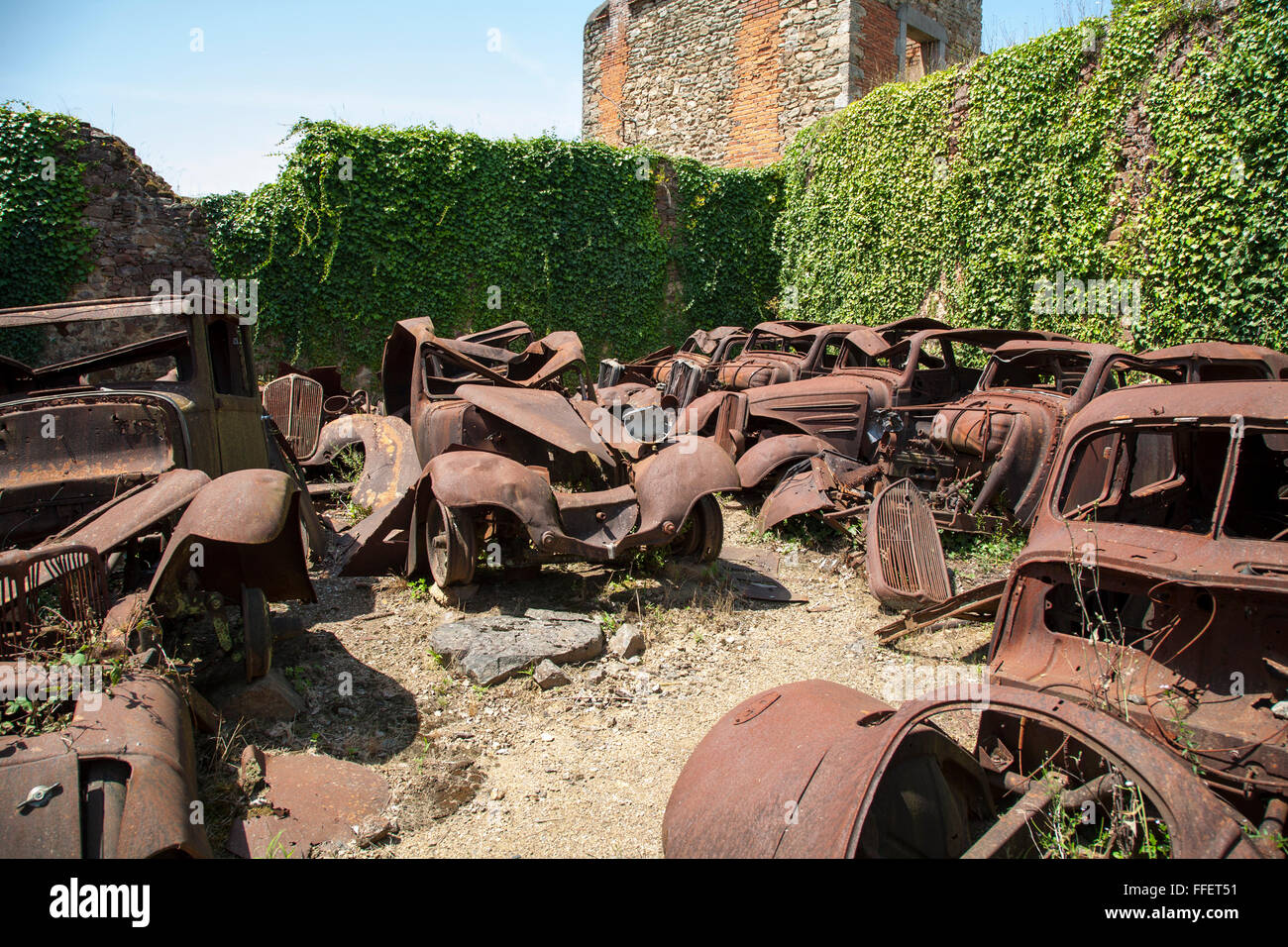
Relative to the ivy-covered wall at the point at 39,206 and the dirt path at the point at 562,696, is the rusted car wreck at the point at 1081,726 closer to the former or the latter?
the dirt path at the point at 562,696

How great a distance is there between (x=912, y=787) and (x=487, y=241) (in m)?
12.6

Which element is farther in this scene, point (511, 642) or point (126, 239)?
point (126, 239)

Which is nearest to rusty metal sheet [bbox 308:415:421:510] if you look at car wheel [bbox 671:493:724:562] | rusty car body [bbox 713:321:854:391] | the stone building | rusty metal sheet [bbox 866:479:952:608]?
car wheel [bbox 671:493:724:562]

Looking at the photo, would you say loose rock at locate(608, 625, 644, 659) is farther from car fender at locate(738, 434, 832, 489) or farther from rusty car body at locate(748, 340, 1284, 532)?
car fender at locate(738, 434, 832, 489)

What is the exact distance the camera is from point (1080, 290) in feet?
32.8

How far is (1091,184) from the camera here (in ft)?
32.3

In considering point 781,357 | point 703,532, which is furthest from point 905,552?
point 781,357

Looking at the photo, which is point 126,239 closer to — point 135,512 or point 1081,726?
point 135,512

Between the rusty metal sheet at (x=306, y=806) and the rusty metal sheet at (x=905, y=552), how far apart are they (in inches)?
127

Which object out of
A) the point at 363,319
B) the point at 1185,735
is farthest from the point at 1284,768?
the point at 363,319

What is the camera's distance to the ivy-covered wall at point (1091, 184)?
822 cm

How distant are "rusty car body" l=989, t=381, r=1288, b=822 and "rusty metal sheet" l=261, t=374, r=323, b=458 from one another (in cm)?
750

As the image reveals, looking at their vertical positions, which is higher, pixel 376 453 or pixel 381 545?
pixel 376 453

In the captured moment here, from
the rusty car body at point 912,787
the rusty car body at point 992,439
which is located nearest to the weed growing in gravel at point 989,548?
the rusty car body at point 992,439
